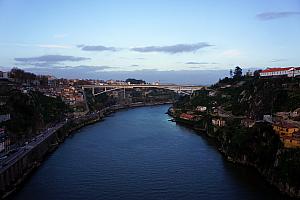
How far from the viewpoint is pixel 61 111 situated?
18.0 metres

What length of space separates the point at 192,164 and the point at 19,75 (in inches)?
661

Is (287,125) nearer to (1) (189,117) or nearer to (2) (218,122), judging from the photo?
(2) (218,122)

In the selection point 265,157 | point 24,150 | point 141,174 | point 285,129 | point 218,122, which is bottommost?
point 141,174

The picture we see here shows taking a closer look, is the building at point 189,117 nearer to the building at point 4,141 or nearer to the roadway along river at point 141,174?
the roadway along river at point 141,174

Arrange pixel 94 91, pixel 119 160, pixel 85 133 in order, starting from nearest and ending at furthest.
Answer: pixel 119 160
pixel 85 133
pixel 94 91

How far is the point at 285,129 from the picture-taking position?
8.21m

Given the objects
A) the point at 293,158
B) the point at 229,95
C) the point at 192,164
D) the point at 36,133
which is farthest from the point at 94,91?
the point at 293,158

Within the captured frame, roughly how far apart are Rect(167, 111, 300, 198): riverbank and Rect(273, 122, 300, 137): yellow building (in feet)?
0.55

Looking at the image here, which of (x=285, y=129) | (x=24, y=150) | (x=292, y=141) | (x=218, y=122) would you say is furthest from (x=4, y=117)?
(x=292, y=141)

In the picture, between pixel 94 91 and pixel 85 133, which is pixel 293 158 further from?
pixel 94 91

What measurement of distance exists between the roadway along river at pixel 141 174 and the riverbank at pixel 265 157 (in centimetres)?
18

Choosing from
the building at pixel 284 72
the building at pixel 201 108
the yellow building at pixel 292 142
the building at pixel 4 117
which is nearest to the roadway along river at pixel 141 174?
the yellow building at pixel 292 142

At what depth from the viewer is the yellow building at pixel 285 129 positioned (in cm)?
808

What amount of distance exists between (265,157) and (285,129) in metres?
0.70
